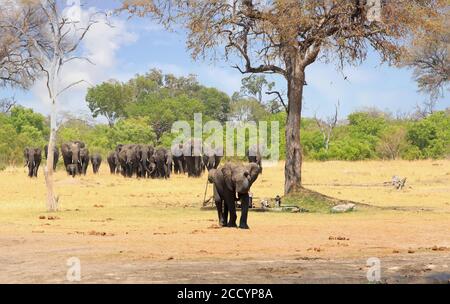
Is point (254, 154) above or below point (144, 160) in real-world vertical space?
above

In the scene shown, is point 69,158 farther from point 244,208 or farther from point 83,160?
point 244,208

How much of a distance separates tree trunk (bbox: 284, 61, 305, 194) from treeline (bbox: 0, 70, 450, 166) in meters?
32.3

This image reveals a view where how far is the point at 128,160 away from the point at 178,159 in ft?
20.6

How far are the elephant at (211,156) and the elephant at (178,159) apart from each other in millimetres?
1764

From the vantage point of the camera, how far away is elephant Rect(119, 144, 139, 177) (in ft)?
146

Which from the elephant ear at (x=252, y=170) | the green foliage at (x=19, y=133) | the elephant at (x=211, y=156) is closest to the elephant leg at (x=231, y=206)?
the elephant ear at (x=252, y=170)

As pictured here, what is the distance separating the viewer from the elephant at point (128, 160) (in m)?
44.4

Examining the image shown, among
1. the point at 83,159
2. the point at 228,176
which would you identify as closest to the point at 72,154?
the point at 83,159

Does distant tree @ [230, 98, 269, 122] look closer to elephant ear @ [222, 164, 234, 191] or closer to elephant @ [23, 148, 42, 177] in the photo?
elephant @ [23, 148, 42, 177]

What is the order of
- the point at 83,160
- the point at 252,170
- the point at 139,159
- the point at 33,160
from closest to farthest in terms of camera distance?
the point at 252,170, the point at 33,160, the point at 83,160, the point at 139,159

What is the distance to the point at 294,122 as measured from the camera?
2623cm

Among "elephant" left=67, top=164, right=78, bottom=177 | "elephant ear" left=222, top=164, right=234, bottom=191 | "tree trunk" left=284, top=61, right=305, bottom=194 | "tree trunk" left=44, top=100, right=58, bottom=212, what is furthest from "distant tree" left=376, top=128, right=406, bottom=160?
"elephant ear" left=222, top=164, right=234, bottom=191

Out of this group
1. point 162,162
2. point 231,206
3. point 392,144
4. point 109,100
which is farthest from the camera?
point 109,100
